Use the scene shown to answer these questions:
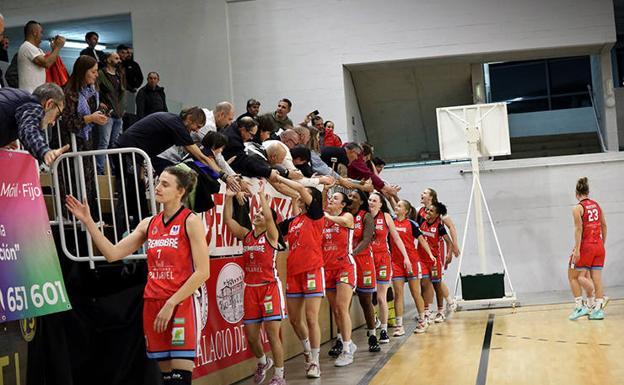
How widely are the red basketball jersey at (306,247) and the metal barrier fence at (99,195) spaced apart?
6.36 feet

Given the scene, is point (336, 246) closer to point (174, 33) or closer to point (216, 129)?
point (216, 129)

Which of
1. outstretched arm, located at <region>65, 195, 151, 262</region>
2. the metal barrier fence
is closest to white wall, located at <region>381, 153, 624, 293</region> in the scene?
the metal barrier fence

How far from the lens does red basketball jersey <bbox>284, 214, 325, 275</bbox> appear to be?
27.8 ft

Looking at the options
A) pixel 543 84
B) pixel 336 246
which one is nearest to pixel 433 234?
pixel 336 246

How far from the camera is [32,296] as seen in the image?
531 centimetres

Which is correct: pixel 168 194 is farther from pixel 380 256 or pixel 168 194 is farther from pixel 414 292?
pixel 414 292

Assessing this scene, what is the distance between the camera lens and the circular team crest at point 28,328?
225 inches

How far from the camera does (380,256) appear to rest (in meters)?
11.0

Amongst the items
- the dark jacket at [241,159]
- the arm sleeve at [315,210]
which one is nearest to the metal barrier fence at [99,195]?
the dark jacket at [241,159]

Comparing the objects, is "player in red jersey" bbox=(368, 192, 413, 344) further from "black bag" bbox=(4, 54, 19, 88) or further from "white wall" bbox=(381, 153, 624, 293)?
"white wall" bbox=(381, 153, 624, 293)

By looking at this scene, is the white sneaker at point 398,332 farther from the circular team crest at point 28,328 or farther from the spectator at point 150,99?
the circular team crest at point 28,328

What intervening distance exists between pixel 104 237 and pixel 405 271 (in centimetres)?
708

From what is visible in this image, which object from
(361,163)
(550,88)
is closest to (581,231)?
Result: (361,163)

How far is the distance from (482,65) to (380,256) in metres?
9.68
